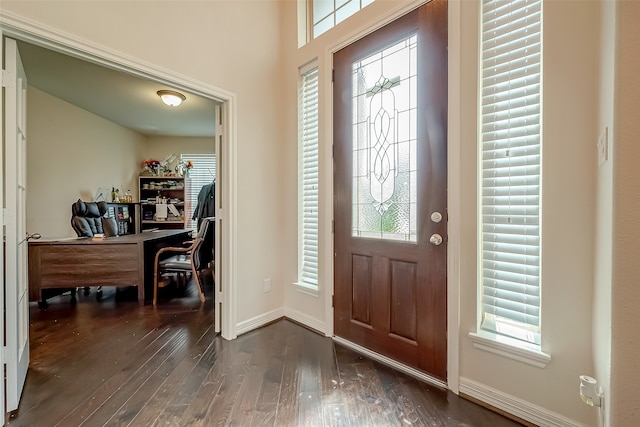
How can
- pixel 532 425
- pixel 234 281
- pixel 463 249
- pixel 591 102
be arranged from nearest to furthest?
pixel 591 102, pixel 532 425, pixel 463 249, pixel 234 281

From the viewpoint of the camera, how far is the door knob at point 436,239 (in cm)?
177

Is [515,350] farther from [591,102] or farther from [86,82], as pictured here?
[86,82]

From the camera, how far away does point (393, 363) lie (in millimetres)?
1995

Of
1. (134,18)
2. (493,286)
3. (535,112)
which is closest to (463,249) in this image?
(493,286)

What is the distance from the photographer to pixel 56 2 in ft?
5.05

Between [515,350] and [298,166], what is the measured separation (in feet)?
6.83

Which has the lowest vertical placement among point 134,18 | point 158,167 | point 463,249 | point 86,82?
point 463,249

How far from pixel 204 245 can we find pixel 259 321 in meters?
1.58

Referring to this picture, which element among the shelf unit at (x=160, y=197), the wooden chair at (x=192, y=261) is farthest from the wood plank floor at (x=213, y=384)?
the shelf unit at (x=160, y=197)

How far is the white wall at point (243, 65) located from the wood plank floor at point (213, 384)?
1.72ft

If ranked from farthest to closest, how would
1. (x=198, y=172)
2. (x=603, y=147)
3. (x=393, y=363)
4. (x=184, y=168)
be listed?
1. (x=198, y=172)
2. (x=184, y=168)
3. (x=393, y=363)
4. (x=603, y=147)

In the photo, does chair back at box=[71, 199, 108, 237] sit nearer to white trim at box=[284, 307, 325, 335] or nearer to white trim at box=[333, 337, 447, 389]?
white trim at box=[284, 307, 325, 335]

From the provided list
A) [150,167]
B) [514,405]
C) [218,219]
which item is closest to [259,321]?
[218,219]

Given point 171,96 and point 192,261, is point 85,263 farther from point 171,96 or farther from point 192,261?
point 171,96
